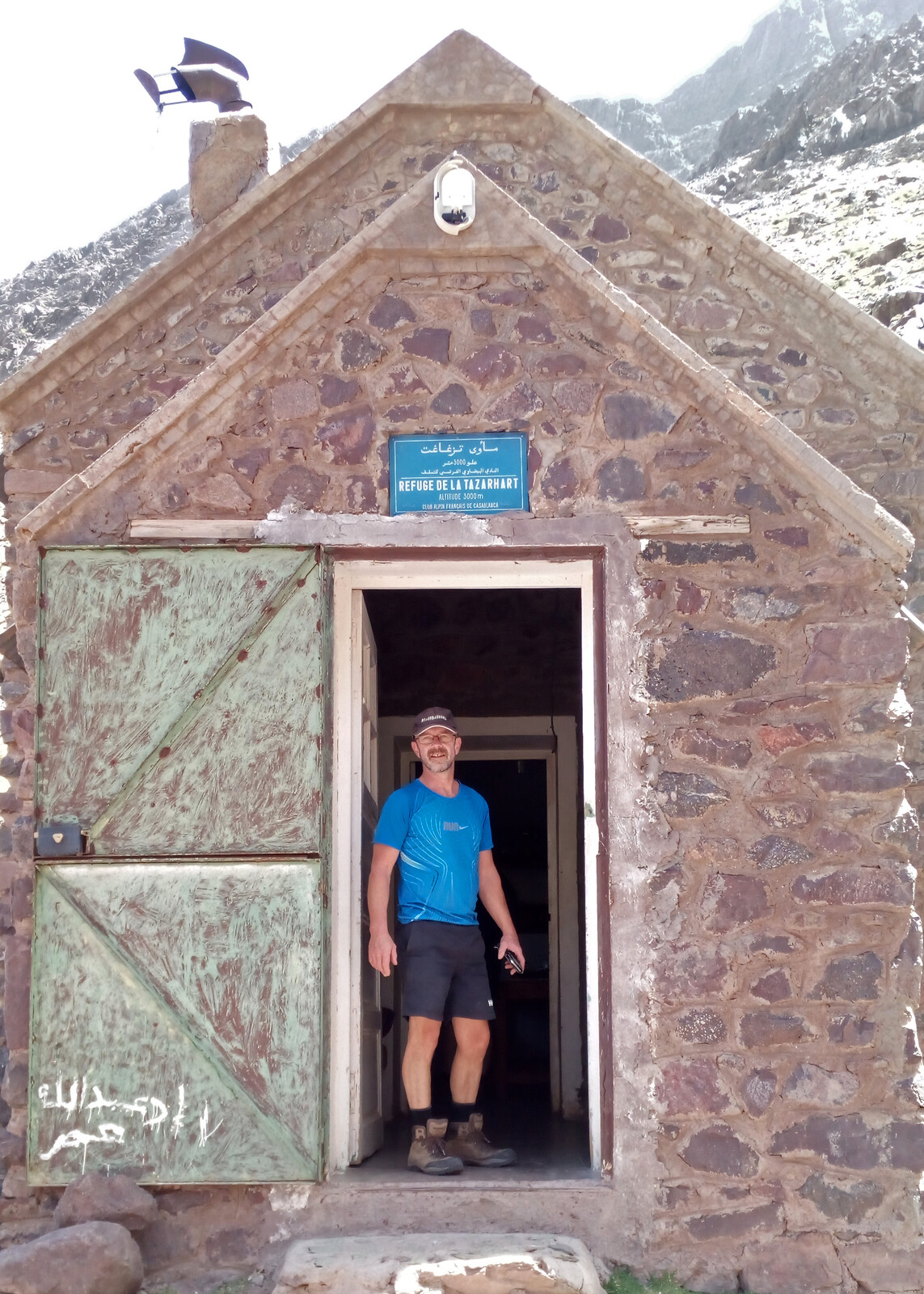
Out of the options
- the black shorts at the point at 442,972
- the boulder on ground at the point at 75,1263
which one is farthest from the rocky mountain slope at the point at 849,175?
the boulder on ground at the point at 75,1263

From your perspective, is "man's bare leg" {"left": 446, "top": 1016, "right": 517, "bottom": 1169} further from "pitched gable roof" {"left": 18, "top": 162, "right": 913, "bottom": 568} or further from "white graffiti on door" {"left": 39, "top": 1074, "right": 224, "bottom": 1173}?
"pitched gable roof" {"left": 18, "top": 162, "right": 913, "bottom": 568}

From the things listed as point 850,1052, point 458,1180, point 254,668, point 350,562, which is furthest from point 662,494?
point 458,1180

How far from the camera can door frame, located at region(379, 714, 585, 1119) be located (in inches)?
301

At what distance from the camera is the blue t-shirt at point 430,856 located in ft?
17.1

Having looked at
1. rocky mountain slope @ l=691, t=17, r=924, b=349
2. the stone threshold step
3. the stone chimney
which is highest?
rocky mountain slope @ l=691, t=17, r=924, b=349

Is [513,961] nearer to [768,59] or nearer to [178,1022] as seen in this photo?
[178,1022]

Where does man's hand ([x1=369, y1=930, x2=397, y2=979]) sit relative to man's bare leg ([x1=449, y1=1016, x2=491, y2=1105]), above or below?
above

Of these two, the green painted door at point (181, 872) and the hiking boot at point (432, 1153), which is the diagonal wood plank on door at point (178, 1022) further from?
the hiking boot at point (432, 1153)

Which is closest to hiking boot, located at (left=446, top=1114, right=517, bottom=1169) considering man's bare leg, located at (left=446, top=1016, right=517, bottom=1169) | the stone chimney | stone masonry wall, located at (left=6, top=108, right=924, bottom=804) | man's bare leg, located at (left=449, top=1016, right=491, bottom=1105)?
man's bare leg, located at (left=446, top=1016, right=517, bottom=1169)

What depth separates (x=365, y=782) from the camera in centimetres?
539

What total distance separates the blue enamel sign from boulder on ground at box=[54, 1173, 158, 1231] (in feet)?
8.45

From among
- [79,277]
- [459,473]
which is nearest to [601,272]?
[459,473]

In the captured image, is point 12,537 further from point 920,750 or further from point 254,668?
point 920,750

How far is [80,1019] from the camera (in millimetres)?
4453
